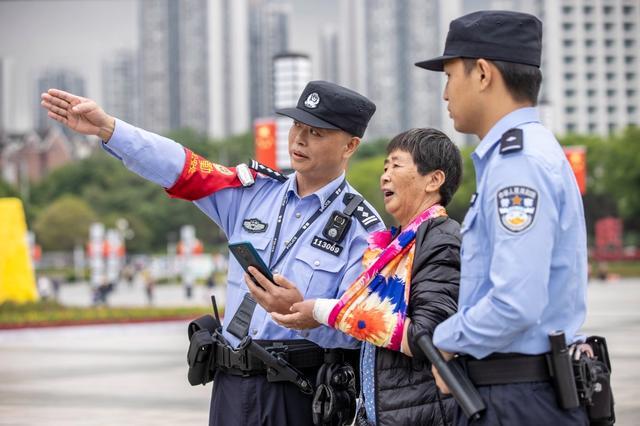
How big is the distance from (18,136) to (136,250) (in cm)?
4733

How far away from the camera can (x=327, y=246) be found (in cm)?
356

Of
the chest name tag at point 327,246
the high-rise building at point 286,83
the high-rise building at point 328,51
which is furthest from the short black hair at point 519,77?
the high-rise building at point 328,51

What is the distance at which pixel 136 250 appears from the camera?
7794 cm

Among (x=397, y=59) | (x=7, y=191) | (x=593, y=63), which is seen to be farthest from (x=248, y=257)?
(x=397, y=59)

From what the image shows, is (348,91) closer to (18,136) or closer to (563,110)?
(563,110)

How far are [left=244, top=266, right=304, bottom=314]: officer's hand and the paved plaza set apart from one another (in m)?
5.15

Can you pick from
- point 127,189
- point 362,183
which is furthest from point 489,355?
point 127,189

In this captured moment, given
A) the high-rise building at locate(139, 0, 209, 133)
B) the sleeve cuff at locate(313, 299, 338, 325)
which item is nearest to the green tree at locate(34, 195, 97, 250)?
the high-rise building at locate(139, 0, 209, 133)

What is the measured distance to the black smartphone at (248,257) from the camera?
314 cm

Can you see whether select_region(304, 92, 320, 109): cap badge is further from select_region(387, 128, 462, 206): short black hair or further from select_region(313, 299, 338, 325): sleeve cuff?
select_region(313, 299, 338, 325): sleeve cuff

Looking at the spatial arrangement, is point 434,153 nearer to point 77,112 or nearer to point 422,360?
point 422,360

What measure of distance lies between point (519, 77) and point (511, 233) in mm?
443

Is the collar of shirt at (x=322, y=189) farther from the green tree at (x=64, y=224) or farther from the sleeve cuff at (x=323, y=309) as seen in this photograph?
the green tree at (x=64, y=224)

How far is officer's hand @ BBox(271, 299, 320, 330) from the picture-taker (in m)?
3.18
